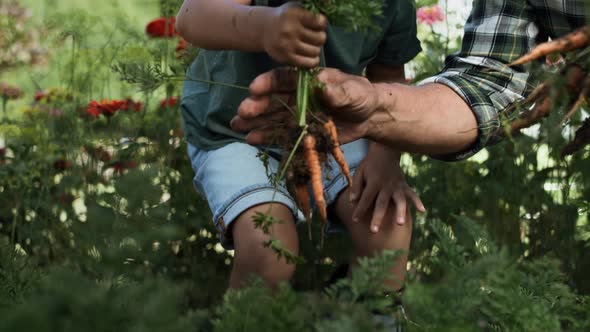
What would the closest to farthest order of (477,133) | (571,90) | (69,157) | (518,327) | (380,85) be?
(571,90) < (518,327) < (380,85) < (477,133) < (69,157)

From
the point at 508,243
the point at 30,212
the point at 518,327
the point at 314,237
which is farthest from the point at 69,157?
the point at 518,327

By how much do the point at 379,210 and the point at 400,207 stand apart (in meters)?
0.05

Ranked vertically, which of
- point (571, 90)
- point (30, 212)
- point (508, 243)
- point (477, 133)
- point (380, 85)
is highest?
point (571, 90)

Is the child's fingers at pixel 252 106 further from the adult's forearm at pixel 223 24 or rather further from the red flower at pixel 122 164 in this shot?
the red flower at pixel 122 164

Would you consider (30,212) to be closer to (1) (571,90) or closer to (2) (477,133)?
(2) (477,133)

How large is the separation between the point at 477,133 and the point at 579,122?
784mm

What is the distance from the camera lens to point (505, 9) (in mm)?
1766

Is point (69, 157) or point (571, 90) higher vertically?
point (571, 90)

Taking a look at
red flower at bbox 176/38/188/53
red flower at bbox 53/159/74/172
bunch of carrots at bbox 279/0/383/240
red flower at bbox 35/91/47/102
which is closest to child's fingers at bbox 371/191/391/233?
bunch of carrots at bbox 279/0/383/240

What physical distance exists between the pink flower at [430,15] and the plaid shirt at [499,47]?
0.86 m

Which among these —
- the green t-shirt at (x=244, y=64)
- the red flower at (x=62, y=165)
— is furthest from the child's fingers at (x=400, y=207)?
the red flower at (x=62, y=165)

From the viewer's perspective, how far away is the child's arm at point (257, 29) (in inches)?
47.7

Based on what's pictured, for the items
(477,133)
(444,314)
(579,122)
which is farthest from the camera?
(579,122)

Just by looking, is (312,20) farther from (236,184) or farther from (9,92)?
(9,92)
